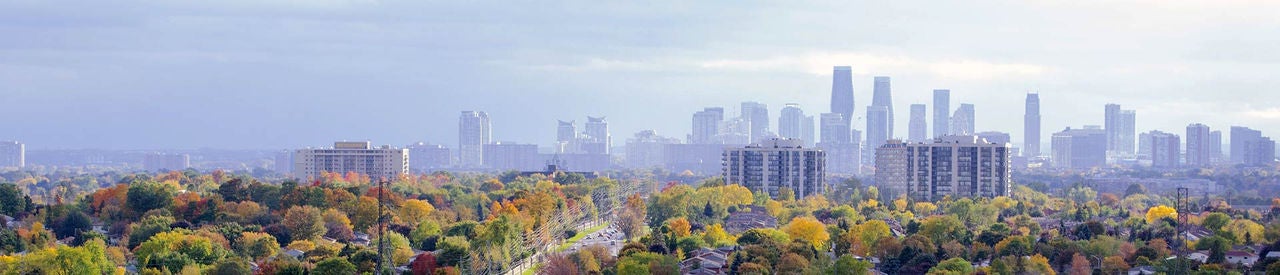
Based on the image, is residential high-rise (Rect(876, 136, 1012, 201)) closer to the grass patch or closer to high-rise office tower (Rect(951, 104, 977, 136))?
the grass patch

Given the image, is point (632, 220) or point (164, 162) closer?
point (632, 220)

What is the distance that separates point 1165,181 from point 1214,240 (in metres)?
75.3

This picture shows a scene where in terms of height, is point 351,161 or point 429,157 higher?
point 351,161

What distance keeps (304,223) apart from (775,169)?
3053cm

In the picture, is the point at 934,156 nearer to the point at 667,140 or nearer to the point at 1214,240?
the point at 1214,240

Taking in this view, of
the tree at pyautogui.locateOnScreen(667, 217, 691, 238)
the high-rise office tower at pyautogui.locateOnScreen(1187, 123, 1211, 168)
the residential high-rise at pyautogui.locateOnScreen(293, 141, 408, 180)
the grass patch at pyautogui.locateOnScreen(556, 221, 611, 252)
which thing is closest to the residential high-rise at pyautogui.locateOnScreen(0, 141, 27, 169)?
the residential high-rise at pyautogui.locateOnScreen(293, 141, 408, 180)

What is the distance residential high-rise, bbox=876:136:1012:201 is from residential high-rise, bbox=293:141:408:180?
97.5 ft

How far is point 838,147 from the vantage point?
535ft

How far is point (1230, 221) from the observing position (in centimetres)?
4509

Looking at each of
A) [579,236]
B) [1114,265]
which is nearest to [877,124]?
[579,236]

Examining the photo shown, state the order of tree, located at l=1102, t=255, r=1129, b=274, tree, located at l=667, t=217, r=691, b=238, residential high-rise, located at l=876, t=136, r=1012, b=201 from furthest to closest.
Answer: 1. residential high-rise, located at l=876, t=136, r=1012, b=201
2. tree, located at l=667, t=217, r=691, b=238
3. tree, located at l=1102, t=255, r=1129, b=274

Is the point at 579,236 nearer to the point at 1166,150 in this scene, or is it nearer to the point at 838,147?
the point at 1166,150

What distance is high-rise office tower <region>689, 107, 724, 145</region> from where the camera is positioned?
197 m

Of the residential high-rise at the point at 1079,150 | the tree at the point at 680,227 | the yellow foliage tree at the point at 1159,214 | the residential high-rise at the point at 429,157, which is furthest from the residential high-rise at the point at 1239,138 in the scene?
the tree at the point at 680,227
